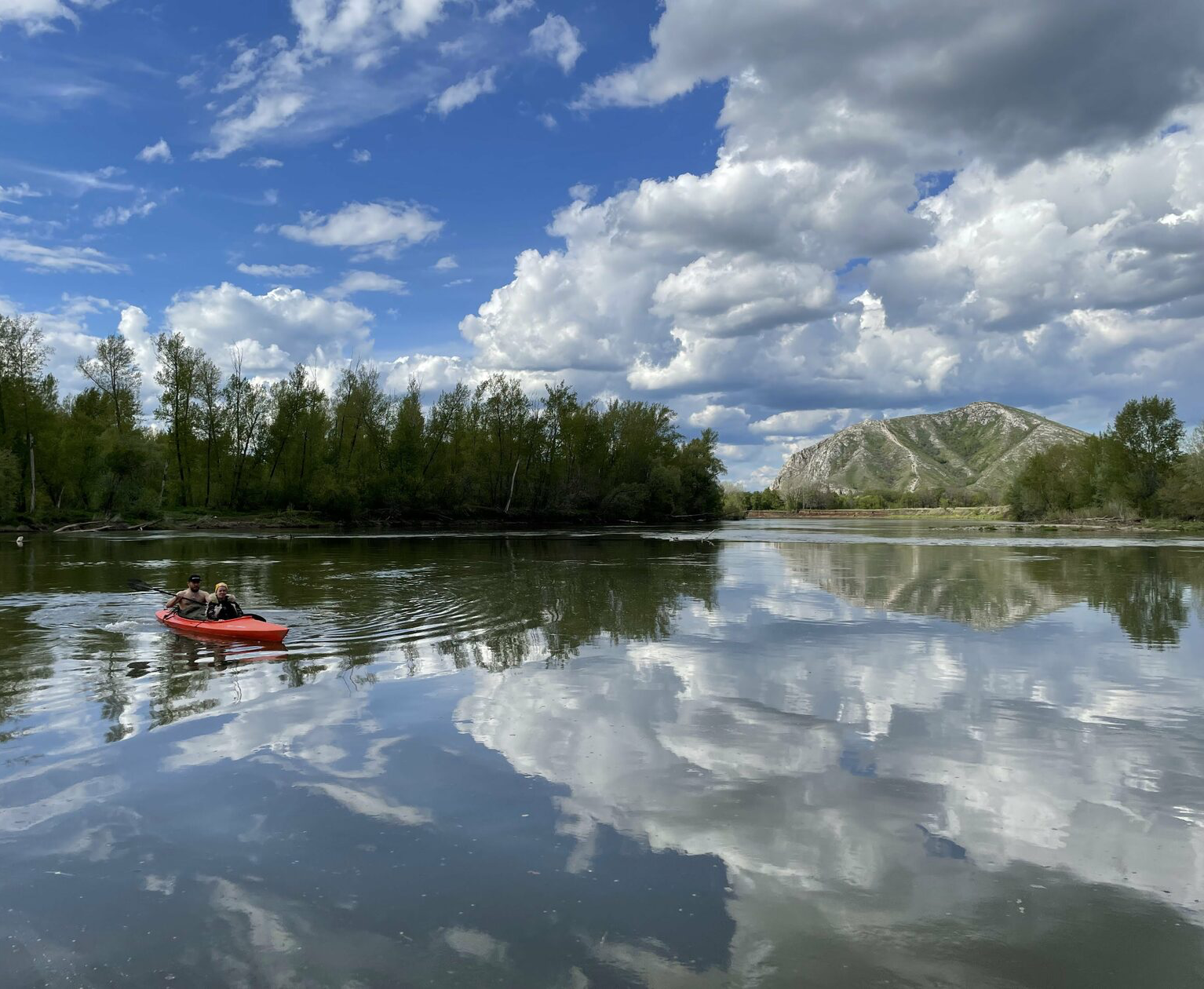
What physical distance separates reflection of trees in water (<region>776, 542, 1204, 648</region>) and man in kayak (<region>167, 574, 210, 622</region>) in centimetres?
1964

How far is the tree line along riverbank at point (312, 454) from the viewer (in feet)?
235

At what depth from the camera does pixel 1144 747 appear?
1097 centimetres

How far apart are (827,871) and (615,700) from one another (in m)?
6.36

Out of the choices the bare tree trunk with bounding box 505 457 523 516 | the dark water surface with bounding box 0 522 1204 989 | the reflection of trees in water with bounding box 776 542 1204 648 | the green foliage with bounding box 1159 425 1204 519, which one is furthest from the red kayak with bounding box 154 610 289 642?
the green foliage with bounding box 1159 425 1204 519

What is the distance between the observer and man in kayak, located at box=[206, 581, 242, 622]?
19562 millimetres

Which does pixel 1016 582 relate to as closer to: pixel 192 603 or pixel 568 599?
pixel 568 599

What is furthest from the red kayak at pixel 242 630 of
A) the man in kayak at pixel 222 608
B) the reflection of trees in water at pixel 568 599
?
the reflection of trees in water at pixel 568 599

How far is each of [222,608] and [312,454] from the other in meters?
78.4

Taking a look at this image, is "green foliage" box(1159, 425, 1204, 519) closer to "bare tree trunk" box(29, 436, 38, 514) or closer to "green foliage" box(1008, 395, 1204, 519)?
"green foliage" box(1008, 395, 1204, 519)

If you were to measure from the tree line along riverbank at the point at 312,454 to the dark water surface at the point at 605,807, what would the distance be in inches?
2356

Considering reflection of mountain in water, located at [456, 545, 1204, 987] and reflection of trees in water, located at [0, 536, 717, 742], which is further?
reflection of trees in water, located at [0, 536, 717, 742]

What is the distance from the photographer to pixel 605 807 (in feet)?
28.9

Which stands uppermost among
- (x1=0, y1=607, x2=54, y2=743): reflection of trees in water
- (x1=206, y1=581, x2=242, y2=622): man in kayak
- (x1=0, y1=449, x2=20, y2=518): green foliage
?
(x1=0, y1=449, x2=20, y2=518): green foliage

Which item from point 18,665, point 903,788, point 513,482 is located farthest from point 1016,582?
point 513,482
